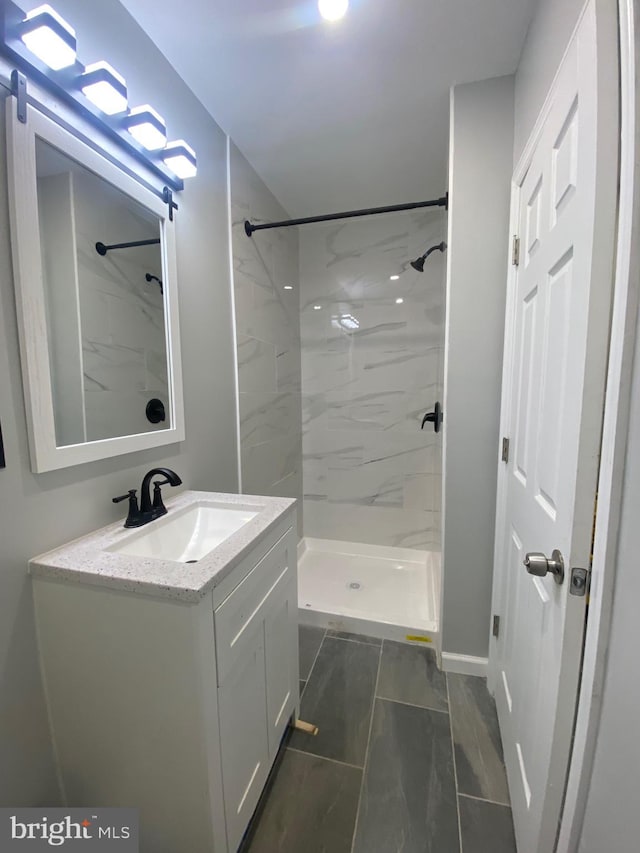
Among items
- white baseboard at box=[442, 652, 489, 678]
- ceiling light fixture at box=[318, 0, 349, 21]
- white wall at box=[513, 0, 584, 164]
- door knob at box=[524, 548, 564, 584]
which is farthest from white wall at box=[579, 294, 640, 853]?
ceiling light fixture at box=[318, 0, 349, 21]

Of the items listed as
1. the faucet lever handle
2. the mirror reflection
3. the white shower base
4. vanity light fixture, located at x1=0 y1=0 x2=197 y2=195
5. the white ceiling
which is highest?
the white ceiling

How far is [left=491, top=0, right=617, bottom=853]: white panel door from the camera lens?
62cm

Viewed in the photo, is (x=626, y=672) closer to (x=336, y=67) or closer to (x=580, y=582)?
(x=580, y=582)

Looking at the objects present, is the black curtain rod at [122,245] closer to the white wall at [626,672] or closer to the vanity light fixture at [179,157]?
the vanity light fixture at [179,157]

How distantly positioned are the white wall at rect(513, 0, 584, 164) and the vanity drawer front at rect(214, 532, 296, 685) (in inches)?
62.6

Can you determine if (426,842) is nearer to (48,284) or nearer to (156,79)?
(48,284)

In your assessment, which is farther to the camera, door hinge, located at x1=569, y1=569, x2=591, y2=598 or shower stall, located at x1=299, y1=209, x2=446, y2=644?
shower stall, located at x1=299, y1=209, x2=446, y2=644

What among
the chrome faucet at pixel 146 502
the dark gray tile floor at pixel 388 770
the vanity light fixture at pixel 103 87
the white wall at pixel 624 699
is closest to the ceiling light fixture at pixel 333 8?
the vanity light fixture at pixel 103 87

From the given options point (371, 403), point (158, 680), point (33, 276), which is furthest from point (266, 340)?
point (158, 680)

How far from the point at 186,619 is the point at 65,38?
1411 millimetres

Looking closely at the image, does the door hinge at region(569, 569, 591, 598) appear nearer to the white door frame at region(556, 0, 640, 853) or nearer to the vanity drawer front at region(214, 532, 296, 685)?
the white door frame at region(556, 0, 640, 853)

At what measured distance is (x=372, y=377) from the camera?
269 cm

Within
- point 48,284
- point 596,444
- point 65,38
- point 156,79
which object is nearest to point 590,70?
point 596,444

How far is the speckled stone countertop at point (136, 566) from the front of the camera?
757 millimetres
